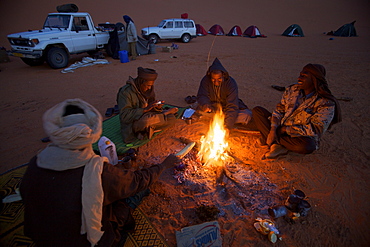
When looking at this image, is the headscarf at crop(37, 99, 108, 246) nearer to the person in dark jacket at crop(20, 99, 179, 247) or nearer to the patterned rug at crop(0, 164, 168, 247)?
the person in dark jacket at crop(20, 99, 179, 247)

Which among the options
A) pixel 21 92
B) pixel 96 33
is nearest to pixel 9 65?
pixel 96 33

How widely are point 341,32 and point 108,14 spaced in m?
27.2

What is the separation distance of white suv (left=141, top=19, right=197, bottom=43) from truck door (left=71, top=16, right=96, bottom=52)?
5.69 metres

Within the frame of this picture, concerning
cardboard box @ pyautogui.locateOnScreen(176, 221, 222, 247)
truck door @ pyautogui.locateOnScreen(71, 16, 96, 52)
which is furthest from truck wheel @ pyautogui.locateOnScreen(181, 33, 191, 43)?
cardboard box @ pyautogui.locateOnScreen(176, 221, 222, 247)

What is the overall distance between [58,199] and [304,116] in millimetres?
3519

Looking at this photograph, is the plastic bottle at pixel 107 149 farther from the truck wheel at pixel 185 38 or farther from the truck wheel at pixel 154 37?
the truck wheel at pixel 185 38

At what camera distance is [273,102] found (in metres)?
5.70

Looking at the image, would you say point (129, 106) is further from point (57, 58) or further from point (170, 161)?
point (57, 58)

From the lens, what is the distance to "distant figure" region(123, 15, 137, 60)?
1062cm

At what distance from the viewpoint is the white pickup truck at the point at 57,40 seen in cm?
834

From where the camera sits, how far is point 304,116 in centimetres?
329

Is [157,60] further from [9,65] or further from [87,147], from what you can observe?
[87,147]

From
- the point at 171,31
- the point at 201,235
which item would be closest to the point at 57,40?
the point at 171,31

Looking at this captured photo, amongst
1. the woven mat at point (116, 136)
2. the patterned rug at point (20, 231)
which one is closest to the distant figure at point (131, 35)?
the woven mat at point (116, 136)
